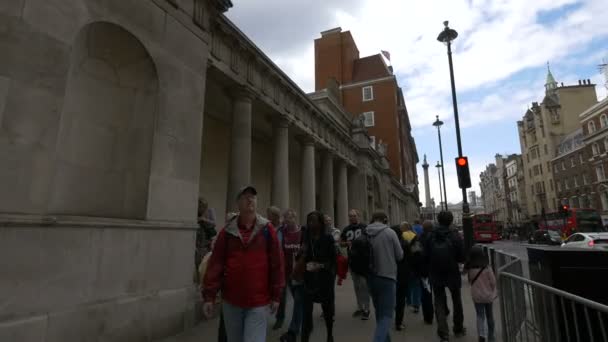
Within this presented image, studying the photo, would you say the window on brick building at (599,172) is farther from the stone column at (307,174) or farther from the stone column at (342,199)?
the stone column at (307,174)

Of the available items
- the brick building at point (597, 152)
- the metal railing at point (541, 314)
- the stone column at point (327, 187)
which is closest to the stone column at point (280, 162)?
the stone column at point (327, 187)

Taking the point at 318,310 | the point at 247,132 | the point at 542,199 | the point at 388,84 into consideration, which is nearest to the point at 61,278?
the point at 318,310

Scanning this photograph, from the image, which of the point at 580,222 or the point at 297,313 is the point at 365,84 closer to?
the point at 580,222

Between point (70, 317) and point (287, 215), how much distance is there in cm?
328

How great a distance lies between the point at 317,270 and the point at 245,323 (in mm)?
1657

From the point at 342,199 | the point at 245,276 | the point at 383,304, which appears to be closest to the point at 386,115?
the point at 342,199

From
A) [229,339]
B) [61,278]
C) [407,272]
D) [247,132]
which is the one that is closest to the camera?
[229,339]

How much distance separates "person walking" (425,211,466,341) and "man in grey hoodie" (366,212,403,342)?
114 cm

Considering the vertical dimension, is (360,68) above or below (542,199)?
above

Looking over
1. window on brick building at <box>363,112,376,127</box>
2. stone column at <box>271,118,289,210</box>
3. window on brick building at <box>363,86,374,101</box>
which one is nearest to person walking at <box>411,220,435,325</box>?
stone column at <box>271,118,289,210</box>

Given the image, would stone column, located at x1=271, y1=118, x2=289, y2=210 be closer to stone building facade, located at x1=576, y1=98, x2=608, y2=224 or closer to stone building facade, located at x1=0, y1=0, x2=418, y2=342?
stone building facade, located at x1=0, y1=0, x2=418, y2=342

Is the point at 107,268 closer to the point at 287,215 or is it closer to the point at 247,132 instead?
the point at 287,215

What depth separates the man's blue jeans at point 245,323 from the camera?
297 centimetres

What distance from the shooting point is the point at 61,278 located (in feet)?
13.7
